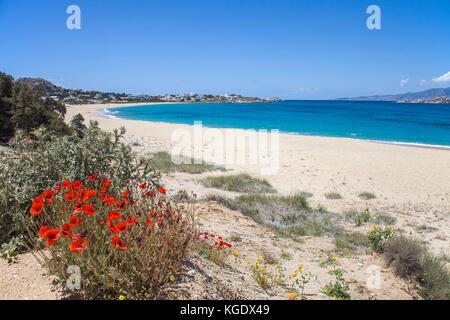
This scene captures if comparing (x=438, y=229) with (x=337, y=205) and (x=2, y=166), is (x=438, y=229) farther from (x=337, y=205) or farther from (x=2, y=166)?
(x=2, y=166)

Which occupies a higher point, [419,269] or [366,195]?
[419,269]

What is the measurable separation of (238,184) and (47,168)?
6162 millimetres

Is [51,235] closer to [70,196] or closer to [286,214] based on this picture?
[70,196]

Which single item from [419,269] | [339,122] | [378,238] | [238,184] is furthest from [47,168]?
[339,122]

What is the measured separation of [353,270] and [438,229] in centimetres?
406

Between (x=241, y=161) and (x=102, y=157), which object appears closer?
(x=102, y=157)

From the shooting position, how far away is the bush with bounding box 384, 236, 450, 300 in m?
3.09

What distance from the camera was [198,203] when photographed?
19.6ft

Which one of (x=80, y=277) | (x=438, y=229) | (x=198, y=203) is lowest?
(x=438, y=229)

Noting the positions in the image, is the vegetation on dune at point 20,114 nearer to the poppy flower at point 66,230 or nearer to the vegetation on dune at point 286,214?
the vegetation on dune at point 286,214

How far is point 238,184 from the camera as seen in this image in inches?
336

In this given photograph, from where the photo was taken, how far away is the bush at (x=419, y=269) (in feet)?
10.1

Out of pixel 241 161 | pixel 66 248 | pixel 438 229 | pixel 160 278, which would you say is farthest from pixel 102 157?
pixel 241 161

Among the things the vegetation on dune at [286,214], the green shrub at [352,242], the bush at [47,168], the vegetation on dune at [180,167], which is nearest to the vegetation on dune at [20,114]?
the vegetation on dune at [180,167]
